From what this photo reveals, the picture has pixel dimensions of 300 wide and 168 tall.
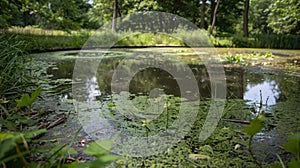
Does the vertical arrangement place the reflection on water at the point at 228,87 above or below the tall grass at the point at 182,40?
below

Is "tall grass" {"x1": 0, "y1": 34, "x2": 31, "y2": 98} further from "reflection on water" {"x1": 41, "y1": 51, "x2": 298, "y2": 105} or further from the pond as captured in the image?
"reflection on water" {"x1": 41, "y1": 51, "x2": 298, "y2": 105}

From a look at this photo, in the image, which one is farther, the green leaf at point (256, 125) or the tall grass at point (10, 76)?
the tall grass at point (10, 76)

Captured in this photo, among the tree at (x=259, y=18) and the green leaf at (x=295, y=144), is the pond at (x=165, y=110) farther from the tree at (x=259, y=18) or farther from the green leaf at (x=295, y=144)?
the tree at (x=259, y=18)

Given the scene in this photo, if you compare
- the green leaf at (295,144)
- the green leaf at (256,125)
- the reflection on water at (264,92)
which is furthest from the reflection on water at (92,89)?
the green leaf at (295,144)

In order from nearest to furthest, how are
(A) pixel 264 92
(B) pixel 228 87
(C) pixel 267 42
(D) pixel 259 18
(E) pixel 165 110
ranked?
(E) pixel 165 110
(A) pixel 264 92
(B) pixel 228 87
(C) pixel 267 42
(D) pixel 259 18

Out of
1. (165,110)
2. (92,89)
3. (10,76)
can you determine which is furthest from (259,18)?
(10,76)

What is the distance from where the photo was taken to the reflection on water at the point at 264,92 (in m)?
2.16

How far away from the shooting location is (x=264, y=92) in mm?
2490

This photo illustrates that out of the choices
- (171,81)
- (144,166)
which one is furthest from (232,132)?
(171,81)

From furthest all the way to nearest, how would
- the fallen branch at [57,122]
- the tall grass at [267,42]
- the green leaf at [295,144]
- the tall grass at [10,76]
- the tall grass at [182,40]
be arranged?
the tall grass at [267,42], the tall grass at [182,40], the tall grass at [10,76], the fallen branch at [57,122], the green leaf at [295,144]

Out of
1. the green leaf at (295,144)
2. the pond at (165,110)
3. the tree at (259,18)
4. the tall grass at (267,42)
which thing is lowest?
the pond at (165,110)

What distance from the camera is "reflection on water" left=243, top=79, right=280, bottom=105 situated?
2.16m

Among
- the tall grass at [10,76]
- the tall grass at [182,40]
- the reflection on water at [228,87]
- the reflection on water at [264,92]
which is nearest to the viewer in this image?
the tall grass at [10,76]

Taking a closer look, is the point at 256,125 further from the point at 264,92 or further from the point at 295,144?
the point at 264,92
